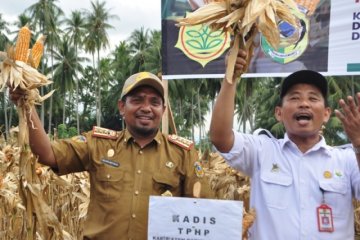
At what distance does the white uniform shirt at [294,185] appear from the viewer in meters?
2.32

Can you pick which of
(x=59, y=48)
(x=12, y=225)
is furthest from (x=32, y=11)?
(x=12, y=225)

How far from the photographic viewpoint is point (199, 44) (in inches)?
205

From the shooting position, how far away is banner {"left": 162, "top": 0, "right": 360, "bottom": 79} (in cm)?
474

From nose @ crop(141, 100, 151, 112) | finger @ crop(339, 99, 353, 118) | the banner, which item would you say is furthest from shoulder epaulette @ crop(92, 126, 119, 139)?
the banner

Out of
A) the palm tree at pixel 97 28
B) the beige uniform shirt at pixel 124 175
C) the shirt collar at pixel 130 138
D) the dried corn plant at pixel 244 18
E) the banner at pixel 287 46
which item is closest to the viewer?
the dried corn plant at pixel 244 18

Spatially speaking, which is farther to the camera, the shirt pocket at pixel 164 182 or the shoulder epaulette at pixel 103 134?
the shoulder epaulette at pixel 103 134

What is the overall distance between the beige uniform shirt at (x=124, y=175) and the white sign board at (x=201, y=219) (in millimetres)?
510

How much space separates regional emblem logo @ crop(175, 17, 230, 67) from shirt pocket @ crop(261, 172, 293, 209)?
9.23 ft

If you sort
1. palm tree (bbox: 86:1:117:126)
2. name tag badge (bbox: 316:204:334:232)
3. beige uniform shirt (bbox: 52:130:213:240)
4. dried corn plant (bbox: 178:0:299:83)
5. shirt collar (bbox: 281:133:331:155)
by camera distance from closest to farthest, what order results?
1. dried corn plant (bbox: 178:0:299:83)
2. name tag badge (bbox: 316:204:334:232)
3. shirt collar (bbox: 281:133:331:155)
4. beige uniform shirt (bbox: 52:130:213:240)
5. palm tree (bbox: 86:1:117:126)

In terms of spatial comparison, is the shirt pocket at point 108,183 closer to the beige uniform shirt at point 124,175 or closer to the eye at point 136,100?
the beige uniform shirt at point 124,175

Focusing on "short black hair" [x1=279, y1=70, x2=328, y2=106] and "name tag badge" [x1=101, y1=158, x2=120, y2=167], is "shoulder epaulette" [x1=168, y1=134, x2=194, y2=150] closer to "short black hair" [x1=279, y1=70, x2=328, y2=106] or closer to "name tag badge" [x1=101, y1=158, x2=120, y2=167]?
"name tag badge" [x1=101, y1=158, x2=120, y2=167]

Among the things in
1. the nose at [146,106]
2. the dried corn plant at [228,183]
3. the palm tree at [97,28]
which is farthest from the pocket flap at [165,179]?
the palm tree at [97,28]

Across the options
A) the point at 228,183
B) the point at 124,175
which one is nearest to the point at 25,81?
the point at 124,175

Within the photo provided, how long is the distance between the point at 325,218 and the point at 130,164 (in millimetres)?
975
